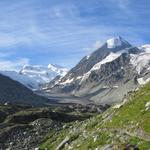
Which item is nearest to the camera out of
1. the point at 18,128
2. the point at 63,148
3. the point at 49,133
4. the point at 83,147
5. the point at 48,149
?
the point at 83,147

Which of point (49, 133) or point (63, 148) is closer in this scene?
point (63, 148)

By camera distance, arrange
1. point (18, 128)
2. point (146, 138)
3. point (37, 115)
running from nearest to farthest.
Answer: point (146, 138), point (18, 128), point (37, 115)

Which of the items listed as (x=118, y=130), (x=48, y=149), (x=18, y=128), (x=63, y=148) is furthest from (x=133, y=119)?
(x=18, y=128)

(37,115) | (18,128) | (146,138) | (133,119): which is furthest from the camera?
(37,115)

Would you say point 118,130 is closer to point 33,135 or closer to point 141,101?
point 141,101

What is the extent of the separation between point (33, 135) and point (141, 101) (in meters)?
47.2

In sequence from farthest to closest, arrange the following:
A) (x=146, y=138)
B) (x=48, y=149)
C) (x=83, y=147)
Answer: (x=48, y=149) < (x=83, y=147) < (x=146, y=138)

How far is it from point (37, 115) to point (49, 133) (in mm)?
77039

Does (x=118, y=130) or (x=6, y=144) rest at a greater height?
(x=118, y=130)

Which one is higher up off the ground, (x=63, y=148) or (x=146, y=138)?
(x=146, y=138)

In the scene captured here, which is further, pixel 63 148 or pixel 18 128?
pixel 18 128

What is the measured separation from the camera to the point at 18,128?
404 ft

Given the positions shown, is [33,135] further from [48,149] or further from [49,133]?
[48,149]

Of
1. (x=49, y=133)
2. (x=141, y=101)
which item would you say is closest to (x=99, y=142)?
(x=141, y=101)
